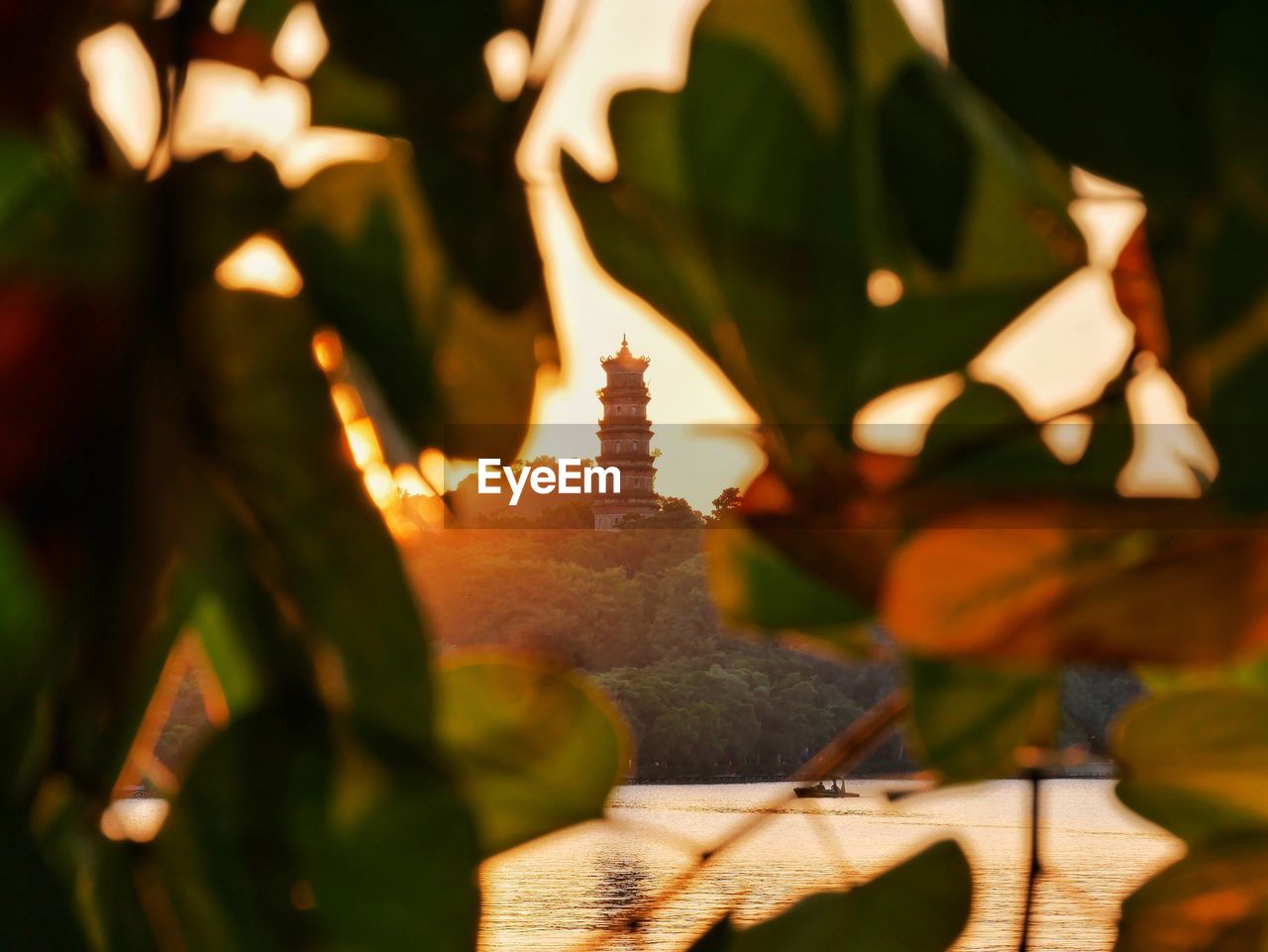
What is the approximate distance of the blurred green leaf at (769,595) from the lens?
0.11 m

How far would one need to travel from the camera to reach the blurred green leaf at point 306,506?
0.10 m

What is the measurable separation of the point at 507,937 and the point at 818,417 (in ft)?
0.22

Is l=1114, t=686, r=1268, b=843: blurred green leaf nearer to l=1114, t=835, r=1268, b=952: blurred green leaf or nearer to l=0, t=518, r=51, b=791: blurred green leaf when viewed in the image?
l=1114, t=835, r=1268, b=952: blurred green leaf

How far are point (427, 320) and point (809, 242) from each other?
0.05 metres

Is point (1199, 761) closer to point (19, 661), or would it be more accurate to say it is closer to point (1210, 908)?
point (1210, 908)

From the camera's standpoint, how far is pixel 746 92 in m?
0.10

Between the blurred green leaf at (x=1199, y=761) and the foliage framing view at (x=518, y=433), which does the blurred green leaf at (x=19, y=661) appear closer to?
the foliage framing view at (x=518, y=433)

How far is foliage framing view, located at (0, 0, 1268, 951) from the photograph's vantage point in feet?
0.29

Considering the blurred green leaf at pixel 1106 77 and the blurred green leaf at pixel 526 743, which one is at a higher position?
the blurred green leaf at pixel 1106 77

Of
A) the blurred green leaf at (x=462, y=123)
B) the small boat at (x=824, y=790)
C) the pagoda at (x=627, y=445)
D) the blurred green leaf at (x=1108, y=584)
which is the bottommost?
the small boat at (x=824, y=790)

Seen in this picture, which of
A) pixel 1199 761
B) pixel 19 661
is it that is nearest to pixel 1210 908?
pixel 1199 761

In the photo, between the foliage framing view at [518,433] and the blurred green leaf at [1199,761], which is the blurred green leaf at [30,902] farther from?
the blurred green leaf at [1199,761]

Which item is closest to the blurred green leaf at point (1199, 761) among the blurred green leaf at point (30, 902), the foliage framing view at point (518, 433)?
the foliage framing view at point (518, 433)

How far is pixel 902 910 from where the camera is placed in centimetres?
11
